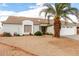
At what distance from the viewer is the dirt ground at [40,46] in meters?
1.56

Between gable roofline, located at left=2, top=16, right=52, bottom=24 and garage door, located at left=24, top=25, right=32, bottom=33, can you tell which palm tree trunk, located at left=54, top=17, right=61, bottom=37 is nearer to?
gable roofline, located at left=2, top=16, right=52, bottom=24

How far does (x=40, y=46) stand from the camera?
1.58 m

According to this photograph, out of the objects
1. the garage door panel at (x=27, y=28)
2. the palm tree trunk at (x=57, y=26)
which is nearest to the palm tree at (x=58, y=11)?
the palm tree trunk at (x=57, y=26)

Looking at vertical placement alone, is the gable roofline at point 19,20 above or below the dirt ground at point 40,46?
above

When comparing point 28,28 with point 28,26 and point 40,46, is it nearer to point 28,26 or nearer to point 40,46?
point 28,26

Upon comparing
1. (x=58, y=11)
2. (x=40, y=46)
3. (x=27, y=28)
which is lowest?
(x=40, y=46)

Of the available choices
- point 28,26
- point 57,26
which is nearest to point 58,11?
point 57,26

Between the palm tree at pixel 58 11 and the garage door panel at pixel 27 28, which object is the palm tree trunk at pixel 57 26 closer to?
the palm tree at pixel 58 11

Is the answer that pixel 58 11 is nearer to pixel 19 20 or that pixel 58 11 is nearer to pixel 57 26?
pixel 57 26

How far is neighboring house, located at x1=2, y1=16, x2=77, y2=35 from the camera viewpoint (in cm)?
158

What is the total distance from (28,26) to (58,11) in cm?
27

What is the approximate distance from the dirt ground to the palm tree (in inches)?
3.2

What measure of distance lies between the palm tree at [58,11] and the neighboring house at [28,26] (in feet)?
0.13

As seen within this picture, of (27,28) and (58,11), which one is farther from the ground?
(58,11)
